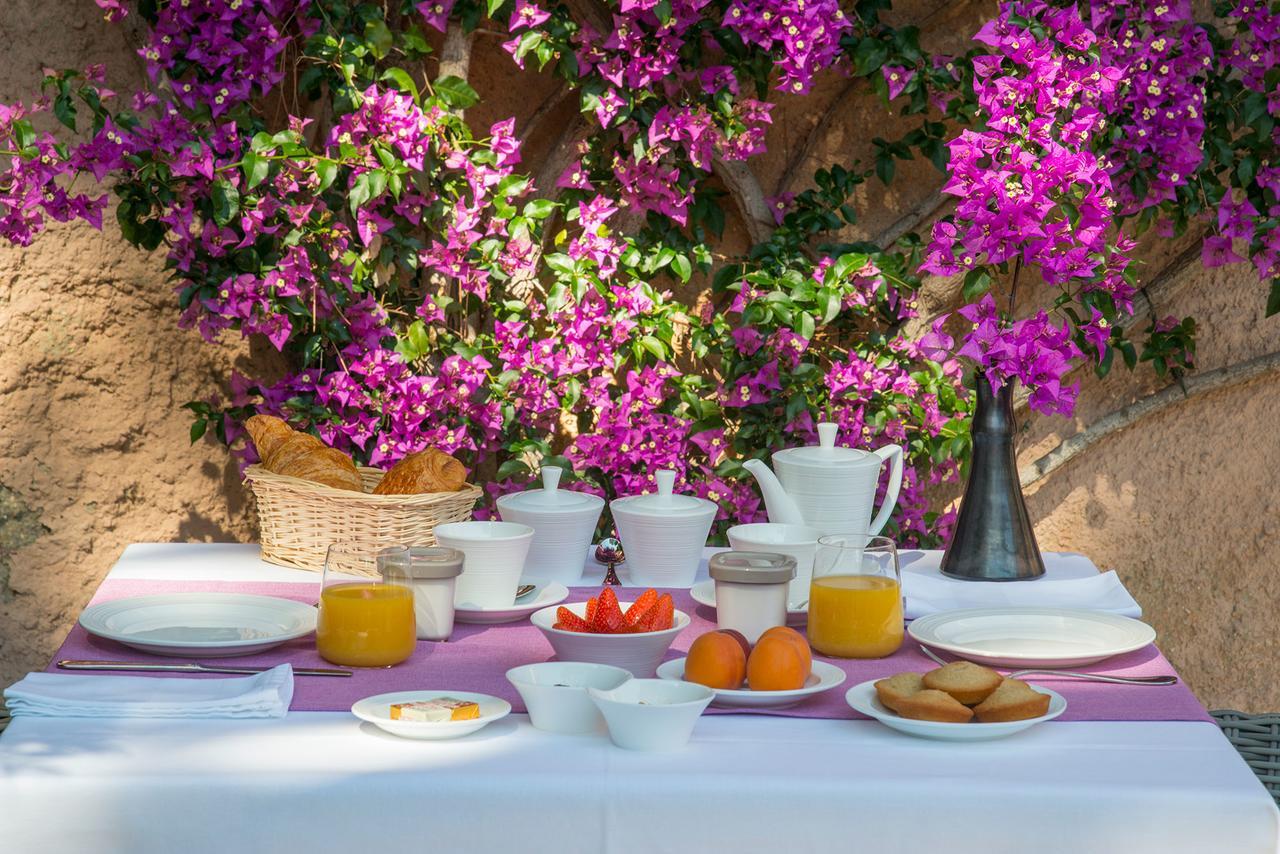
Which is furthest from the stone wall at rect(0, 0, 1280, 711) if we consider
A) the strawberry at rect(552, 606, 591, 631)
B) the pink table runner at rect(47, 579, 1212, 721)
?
the strawberry at rect(552, 606, 591, 631)

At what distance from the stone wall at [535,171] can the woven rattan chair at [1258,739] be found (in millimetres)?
1260

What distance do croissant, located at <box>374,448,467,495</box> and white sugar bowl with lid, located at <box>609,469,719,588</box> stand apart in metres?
0.20

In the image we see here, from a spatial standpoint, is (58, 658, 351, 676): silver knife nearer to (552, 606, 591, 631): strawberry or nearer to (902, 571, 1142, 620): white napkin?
(552, 606, 591, 631): strawberry

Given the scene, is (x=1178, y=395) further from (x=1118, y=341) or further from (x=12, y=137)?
(x=12, y=137)

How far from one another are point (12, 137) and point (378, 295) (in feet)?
2.08

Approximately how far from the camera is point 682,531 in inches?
64.6

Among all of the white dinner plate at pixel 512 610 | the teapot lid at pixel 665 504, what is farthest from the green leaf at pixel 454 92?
the white dinner plate at pixel 512 610

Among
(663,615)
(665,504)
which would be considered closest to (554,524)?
(665,504)

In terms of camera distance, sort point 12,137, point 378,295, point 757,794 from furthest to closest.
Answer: point 378,295 < point 12,137 < point 757,794

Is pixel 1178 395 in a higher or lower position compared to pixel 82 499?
higher

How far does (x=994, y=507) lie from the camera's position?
5.59 feet

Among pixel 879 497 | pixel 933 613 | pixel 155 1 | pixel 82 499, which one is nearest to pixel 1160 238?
pixel 879 497

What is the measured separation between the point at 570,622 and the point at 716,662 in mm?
166

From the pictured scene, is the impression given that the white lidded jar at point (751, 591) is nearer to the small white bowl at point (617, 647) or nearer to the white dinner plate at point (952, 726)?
the small white bowl at point (617, 647)
